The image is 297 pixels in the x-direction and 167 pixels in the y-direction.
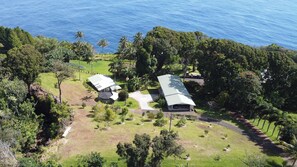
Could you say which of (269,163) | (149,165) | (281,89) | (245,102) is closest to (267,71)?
(281,89)

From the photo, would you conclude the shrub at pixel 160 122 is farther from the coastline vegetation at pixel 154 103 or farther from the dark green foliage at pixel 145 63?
the dark green foliage at pixel 145 63

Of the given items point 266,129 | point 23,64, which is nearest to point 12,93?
point 23,64

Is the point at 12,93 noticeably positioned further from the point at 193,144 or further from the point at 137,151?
the point at 193,144

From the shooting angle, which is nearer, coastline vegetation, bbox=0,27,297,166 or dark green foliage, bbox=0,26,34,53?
coastline vegetation, bbox=0,27,297,166

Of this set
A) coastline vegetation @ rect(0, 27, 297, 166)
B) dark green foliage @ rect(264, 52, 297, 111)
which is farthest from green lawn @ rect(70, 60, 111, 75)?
dark green foliage @ rect(264, 52, 297, 111)

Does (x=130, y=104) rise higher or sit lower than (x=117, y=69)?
lower

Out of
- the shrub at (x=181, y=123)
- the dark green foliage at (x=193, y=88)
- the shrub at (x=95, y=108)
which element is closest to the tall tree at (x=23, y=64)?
the shrub at (x=95, y=108)

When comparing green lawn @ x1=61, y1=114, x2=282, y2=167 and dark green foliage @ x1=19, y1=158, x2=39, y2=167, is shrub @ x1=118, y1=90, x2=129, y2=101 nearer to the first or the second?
green lawn @ x1=61, y1=114, x2=282, y2=167

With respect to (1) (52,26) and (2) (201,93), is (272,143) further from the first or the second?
(1) (52,26)
